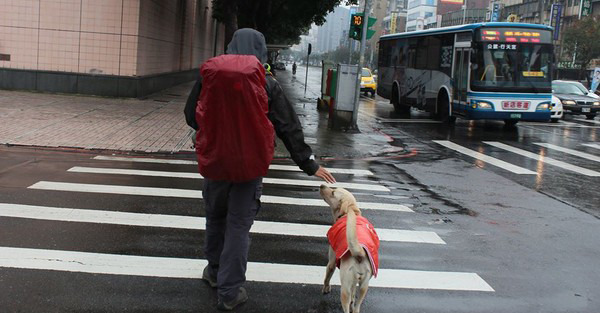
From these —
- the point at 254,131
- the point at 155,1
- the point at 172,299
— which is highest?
the point at 155,1

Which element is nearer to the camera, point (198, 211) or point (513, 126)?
point (198, 211)

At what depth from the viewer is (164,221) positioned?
6.34 meters

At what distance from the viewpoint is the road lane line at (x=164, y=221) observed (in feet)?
20.3

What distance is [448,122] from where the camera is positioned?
761 inches

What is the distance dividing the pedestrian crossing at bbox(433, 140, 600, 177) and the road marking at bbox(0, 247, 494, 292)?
6.71 metres

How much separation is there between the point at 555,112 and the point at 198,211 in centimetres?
1852

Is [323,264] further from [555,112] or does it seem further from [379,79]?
[379,79]

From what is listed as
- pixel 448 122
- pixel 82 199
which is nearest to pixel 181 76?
pixel 448 122

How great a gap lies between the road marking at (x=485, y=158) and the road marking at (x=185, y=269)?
22.0 feet

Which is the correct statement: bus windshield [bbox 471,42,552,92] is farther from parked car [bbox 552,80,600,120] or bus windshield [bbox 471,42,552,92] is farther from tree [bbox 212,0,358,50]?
tree [bbox 212,0,358,50]

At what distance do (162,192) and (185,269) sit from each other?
9.94 ft

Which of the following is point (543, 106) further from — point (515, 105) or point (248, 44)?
point (248, 44)

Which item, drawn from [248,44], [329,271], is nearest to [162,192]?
[329,271]

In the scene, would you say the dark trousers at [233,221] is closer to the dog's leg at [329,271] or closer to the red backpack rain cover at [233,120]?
the red backpack rain cover at [233,120]
